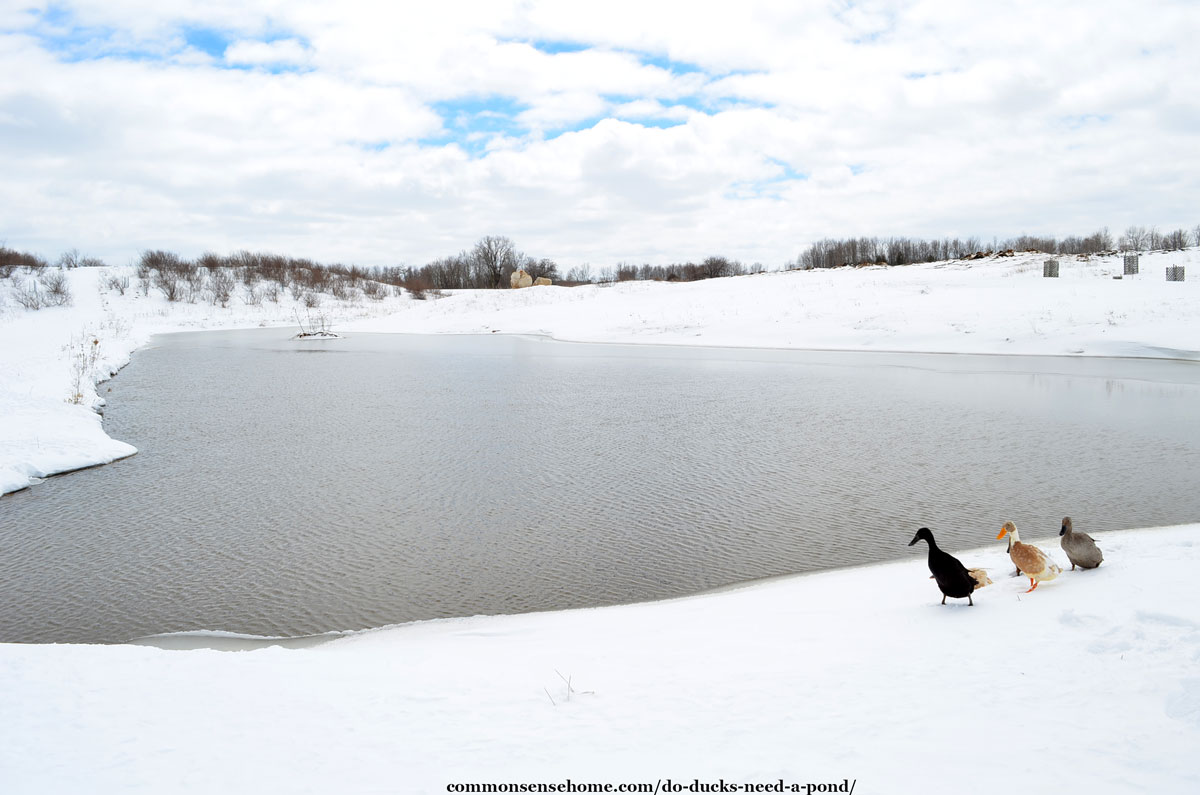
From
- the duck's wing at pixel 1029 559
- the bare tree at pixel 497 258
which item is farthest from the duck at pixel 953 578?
the bare tree at pixel 497 258

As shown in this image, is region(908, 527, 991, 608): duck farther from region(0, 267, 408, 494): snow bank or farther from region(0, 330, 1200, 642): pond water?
region(0, 267, 408, 494): snow bank

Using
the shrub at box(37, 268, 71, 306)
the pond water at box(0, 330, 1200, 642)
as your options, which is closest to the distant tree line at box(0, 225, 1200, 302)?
the shrub at box(37, 268, 71, 306)

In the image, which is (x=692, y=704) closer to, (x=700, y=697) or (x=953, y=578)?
(x=700, y=697)

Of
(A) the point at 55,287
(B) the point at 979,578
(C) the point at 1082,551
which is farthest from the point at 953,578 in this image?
(A) the point at 55,287

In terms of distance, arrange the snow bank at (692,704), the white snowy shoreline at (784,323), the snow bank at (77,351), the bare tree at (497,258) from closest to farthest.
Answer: the snow bank at (692,704) → the snow bank at (77,351) → the white snowy shoreline at (784,323) → the bare tree at (497,258)

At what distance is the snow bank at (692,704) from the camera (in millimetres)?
2746

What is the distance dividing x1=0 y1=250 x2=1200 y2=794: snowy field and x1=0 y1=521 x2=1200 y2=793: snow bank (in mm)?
12

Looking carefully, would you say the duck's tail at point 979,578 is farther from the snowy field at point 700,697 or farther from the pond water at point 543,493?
the pond water at point 543,493

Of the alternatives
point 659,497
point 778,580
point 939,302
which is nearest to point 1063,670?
point 778,580

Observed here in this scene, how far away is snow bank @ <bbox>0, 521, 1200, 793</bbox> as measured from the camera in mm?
2746

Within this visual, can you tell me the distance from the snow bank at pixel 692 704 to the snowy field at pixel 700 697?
12 mm

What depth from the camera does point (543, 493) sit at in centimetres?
862

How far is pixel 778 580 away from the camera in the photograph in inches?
226

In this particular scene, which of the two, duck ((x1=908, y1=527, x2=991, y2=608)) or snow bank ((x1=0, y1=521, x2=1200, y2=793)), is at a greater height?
duck ((x1=908, y1=527, x2=991, y2=608))
